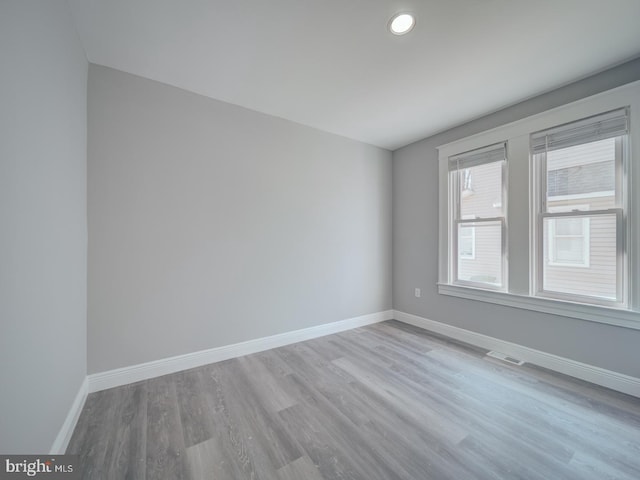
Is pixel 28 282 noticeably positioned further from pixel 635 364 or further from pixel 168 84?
pixel 635 364

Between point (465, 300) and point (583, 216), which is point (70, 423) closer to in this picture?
point (465, 300)

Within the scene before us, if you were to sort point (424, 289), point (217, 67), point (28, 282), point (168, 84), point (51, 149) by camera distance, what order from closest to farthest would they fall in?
point (28, 282)
point (51, 149)
point (217, 67)
point (168, 84)
point (424, 289)

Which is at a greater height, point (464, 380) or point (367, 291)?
point (367, 291)

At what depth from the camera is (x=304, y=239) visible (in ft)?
10.4

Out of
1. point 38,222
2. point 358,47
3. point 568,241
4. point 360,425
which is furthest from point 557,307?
point 38,222

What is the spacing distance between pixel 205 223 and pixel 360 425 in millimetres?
2174

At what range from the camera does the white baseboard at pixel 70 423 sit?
4.52 ft

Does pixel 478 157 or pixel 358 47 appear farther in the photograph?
pixel 478 157

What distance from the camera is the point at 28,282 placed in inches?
44.1

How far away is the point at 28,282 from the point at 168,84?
206 cm

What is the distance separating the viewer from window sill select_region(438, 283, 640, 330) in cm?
204

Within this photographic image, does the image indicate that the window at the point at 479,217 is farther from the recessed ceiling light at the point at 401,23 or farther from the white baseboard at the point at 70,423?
the white baseboard at the point at 70,423

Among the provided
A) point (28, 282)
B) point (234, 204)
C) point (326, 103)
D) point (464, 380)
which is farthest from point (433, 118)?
point (28, 282)

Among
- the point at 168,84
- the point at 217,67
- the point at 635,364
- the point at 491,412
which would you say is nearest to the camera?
the point at 491,412
